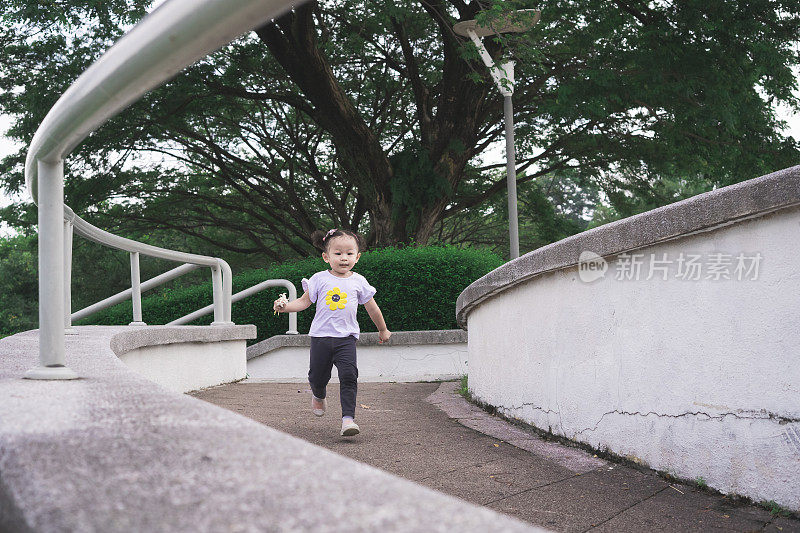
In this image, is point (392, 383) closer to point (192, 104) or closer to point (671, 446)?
point (671, 446)

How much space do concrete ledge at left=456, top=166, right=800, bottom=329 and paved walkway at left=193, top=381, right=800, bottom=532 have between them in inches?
42.1

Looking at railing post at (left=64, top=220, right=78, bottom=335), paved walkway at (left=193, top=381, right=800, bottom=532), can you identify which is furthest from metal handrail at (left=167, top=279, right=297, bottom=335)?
railing post at (left=64, top=220, right=78, bottom=335)

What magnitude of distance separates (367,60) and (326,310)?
11803mm

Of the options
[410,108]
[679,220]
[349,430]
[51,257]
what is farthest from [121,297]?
[410,108]

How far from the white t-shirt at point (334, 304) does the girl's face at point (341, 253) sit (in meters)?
0.07

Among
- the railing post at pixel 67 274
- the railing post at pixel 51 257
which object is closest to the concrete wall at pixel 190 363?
the railing post at pixel 67 274

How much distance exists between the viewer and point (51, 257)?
235 centimetres

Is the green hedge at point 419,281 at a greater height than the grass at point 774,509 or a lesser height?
greater

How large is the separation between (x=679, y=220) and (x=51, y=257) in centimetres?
255

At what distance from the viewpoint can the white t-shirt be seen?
4574 millimetres

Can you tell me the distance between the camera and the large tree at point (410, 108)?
10414 mm

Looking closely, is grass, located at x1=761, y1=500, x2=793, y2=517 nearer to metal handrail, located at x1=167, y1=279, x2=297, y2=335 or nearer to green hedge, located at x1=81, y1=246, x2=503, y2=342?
metal handrail, located at x1=167, y1=279, x2=297, y2=335

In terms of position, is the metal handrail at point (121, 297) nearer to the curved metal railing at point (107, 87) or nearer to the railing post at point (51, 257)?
the curved metal railing at point (107, 87)

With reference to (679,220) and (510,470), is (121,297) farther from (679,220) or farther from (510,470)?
(679,220)
